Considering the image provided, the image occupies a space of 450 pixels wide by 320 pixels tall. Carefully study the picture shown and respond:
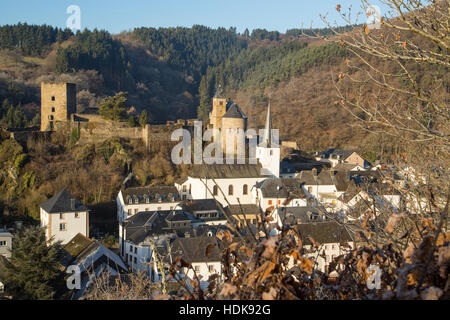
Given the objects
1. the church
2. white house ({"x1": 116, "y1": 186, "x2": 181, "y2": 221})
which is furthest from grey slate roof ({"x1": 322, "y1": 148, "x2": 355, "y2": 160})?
white house ({"x1": 116, "y1": 186, "x2": 181, "y2": 221})

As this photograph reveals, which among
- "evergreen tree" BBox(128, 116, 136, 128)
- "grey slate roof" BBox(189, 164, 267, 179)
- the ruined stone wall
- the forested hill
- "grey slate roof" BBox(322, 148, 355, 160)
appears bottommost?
"grey slate roof" BBox(189, 164, 267, 179)

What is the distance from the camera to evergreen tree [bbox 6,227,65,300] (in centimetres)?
1002

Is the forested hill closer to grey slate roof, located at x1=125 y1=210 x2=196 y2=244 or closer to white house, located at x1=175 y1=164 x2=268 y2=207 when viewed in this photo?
white house, located at x1=175 y1=164 x2=268 y2=207

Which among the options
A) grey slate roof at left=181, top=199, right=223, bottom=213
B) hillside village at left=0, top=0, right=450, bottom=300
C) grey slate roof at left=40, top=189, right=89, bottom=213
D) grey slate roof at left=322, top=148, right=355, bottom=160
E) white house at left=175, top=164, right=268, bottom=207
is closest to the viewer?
hillside village at left=0, top=0, right=450, bottom=300

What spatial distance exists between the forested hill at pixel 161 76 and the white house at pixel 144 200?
46.6 feet

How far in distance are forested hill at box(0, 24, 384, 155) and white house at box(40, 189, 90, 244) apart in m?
15.1

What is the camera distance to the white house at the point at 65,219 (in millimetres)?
20969

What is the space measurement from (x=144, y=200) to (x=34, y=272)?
49.1 feet

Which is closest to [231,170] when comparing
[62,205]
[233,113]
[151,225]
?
[233,113]

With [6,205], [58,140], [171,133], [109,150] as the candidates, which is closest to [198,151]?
[171,133]

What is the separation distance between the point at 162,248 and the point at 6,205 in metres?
11.9

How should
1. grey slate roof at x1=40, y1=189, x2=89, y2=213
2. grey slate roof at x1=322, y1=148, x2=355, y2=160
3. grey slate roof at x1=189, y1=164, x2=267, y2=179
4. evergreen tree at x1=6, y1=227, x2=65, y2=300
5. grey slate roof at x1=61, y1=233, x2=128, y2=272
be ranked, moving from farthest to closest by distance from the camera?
1. grey slate roof at x1=322, y1=148, x2=355, y2=160
2. grey slate roof at x1=189, y1=164, x2=267, y2=179
3. grey slate roof at x1=40, y1=189, x2=89, y2=213
4. grey slate roof at x1=61, y1=233, x2=128, y2=272
5. evergreen tree at x1=6, y1=227, x2=65, y2=300

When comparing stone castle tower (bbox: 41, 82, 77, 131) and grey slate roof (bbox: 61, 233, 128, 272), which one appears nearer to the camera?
grey slate roof (bbox: 61, 233, 128, 272)

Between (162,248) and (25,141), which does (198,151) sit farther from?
(162,248)
